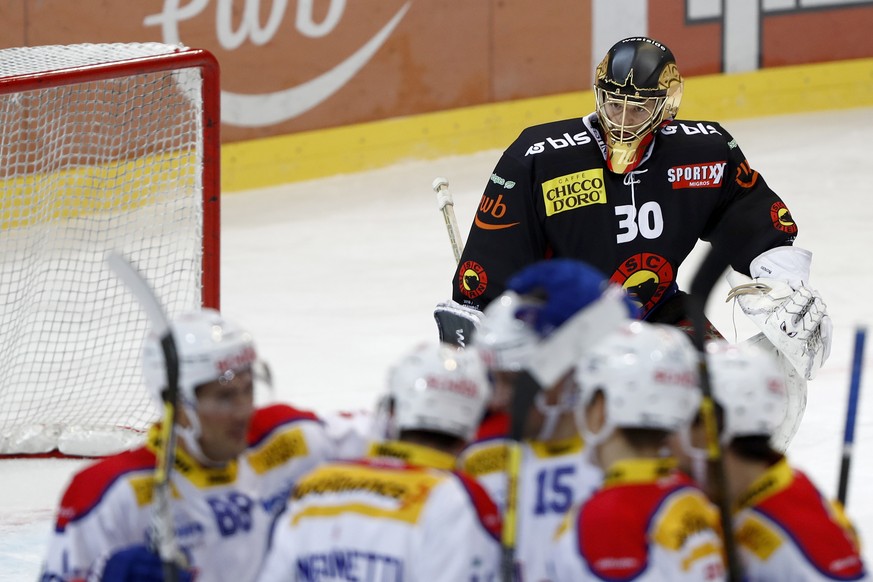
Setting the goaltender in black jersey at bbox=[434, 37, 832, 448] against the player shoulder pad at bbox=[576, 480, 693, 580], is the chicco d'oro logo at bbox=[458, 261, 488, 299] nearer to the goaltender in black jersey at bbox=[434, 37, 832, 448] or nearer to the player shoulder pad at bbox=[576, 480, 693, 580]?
the goaltender in black jersey at bbox=[434, 37, 832, 448]

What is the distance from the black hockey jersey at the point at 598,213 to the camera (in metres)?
4.41

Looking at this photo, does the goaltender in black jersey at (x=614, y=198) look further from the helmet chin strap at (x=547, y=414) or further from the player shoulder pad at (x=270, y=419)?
the helmet chin strap at (x=547, y=414)

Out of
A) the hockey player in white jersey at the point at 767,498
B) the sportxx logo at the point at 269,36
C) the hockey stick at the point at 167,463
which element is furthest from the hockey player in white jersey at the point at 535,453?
the sportxx logo at the point at 269,36

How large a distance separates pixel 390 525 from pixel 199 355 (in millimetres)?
436

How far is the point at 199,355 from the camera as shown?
8.62ft

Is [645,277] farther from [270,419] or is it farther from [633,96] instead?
[270,419]

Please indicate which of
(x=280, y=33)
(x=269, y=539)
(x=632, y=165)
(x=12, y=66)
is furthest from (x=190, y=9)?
(x=269, y=539)

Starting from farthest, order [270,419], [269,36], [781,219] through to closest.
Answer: [269,36] → [781,219] → [270,419]

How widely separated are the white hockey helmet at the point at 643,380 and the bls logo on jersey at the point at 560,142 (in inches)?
78.7

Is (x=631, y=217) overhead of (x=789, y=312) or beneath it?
overhead

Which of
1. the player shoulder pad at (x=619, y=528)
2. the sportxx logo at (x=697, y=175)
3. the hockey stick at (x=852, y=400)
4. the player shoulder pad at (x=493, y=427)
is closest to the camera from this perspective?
the player shoulder pad at (x=619, y=528)

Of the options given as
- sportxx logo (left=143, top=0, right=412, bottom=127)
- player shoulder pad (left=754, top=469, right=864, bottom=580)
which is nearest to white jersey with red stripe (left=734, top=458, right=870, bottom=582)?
player shoulder pad (left=754, top=469, right=864, bottom=580)

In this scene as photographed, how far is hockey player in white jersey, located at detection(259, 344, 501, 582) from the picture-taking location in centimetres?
242

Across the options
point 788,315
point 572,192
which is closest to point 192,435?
point 572,192
